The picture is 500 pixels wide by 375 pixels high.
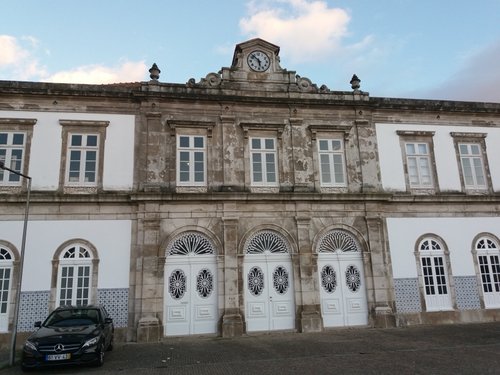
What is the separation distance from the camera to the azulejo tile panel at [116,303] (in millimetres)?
13359

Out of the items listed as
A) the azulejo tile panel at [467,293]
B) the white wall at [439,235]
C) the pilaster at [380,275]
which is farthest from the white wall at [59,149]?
the azulejo tile panel at [467,293]

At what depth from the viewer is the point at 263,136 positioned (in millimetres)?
15648

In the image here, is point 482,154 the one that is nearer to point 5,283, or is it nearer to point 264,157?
point 264,157

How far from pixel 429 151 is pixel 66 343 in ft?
48.7

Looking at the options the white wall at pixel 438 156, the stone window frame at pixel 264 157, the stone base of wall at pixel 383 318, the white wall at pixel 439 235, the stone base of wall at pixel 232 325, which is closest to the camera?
the stone base of wall at pixel 232 325

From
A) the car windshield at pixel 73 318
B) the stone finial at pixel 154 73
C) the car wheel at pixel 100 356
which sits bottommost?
the car wheel at pixel 100 356

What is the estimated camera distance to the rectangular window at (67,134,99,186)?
1428 cm

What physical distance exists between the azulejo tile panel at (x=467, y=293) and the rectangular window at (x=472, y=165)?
3.89 m

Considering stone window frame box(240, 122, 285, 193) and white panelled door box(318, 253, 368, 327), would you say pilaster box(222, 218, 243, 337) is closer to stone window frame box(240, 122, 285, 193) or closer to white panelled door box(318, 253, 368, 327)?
stone window frame box(240, 122, 285, 193)

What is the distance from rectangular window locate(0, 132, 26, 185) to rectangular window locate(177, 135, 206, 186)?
215 inches

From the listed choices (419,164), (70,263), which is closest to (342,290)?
(419,164)

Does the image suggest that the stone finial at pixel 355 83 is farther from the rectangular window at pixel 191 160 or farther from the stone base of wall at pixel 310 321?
the stone base of wall at pixel 310 321

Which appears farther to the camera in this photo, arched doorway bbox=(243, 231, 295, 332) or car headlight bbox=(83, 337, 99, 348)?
arched doorway bbox=(243, 231, 295, 332)

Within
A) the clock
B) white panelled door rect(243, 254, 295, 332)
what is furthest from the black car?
the clock
